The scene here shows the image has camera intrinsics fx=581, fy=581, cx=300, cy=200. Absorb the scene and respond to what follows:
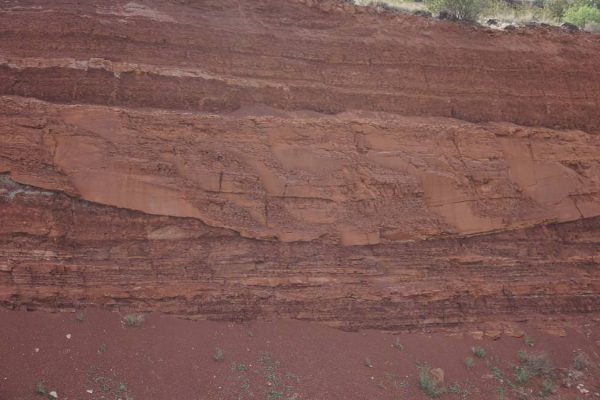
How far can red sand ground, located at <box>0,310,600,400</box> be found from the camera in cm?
721

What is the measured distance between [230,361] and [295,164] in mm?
3149

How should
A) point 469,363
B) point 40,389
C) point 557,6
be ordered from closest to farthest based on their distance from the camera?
point 40,389 → point 469,363 → point 557,6

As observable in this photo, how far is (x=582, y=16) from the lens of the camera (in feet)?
48.5

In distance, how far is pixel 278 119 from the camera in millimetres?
9164

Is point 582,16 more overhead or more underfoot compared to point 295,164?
more overhead

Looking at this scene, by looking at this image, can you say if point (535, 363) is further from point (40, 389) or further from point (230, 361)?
point (40, 389)

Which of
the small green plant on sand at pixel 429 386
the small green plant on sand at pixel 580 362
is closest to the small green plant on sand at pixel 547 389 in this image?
the small green plant on sand at pixel 580 362

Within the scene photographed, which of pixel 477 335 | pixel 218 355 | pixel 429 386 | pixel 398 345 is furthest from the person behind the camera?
pixel 477 335

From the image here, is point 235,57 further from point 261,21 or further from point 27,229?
point 27,229

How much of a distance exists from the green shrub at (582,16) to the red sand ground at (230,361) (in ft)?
29.7

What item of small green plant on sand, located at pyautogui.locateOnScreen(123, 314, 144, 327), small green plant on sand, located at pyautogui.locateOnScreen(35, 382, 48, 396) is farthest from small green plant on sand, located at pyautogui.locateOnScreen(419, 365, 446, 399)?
small green plant on sand, located at pyautogui.locateOnScreen(35, 382, 48, 396)

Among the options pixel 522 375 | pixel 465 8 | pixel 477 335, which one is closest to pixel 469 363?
pixel 477 335

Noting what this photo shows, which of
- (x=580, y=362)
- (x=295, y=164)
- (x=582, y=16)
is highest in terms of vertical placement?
(x=582, y=16)

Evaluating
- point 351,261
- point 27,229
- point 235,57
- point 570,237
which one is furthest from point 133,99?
point 570,237
